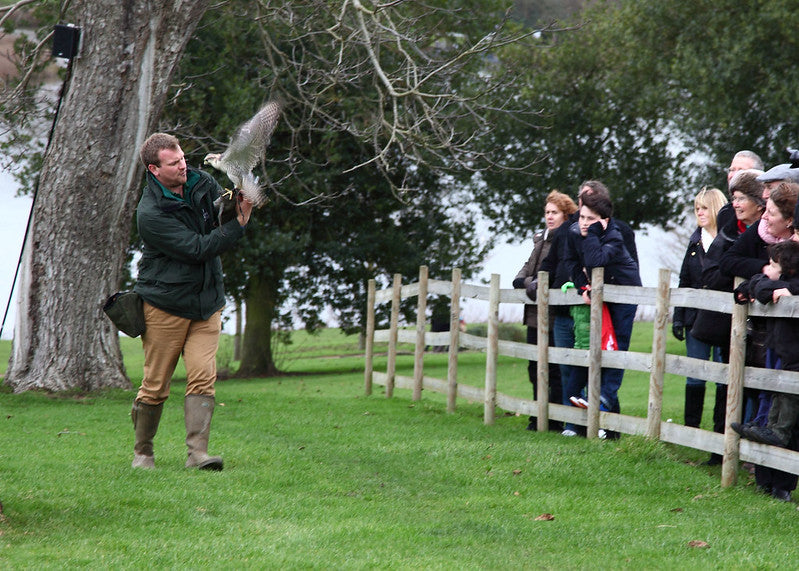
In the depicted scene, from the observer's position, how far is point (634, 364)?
798 cm

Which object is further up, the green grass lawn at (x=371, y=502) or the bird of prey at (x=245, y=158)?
the bird of prey at (x=245, y=158)

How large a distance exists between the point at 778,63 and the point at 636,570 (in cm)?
1733

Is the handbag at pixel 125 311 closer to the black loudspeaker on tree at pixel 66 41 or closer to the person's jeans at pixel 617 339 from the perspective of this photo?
the black loudspeaker on tree at pixel 66 41

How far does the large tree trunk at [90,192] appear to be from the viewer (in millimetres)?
11227

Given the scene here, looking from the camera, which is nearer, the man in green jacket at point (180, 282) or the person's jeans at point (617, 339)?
the man in green jacket at point (180, 282)

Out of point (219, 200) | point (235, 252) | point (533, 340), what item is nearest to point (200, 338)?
point (219, 200)

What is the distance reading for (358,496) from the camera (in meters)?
6.29

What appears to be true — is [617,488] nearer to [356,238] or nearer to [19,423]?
[19,423]

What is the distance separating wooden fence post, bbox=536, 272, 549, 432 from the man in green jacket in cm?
337

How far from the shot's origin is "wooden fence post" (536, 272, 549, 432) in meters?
9.06

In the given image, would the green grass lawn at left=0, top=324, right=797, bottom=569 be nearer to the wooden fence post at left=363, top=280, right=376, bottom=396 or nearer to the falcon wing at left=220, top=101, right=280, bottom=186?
the falcon wing at left=220, top=101, right=280, bottom=186

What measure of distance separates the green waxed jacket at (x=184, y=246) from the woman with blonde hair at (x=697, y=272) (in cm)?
392

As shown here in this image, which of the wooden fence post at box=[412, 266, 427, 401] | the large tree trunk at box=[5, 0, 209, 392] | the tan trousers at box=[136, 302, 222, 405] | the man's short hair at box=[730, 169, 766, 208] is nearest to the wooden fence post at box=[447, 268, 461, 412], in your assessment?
the wooden fence post at box=[412, 266, 427, 401]

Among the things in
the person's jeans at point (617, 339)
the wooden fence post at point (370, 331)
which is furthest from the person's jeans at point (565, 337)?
the wooden fence post at point (370, 331)
